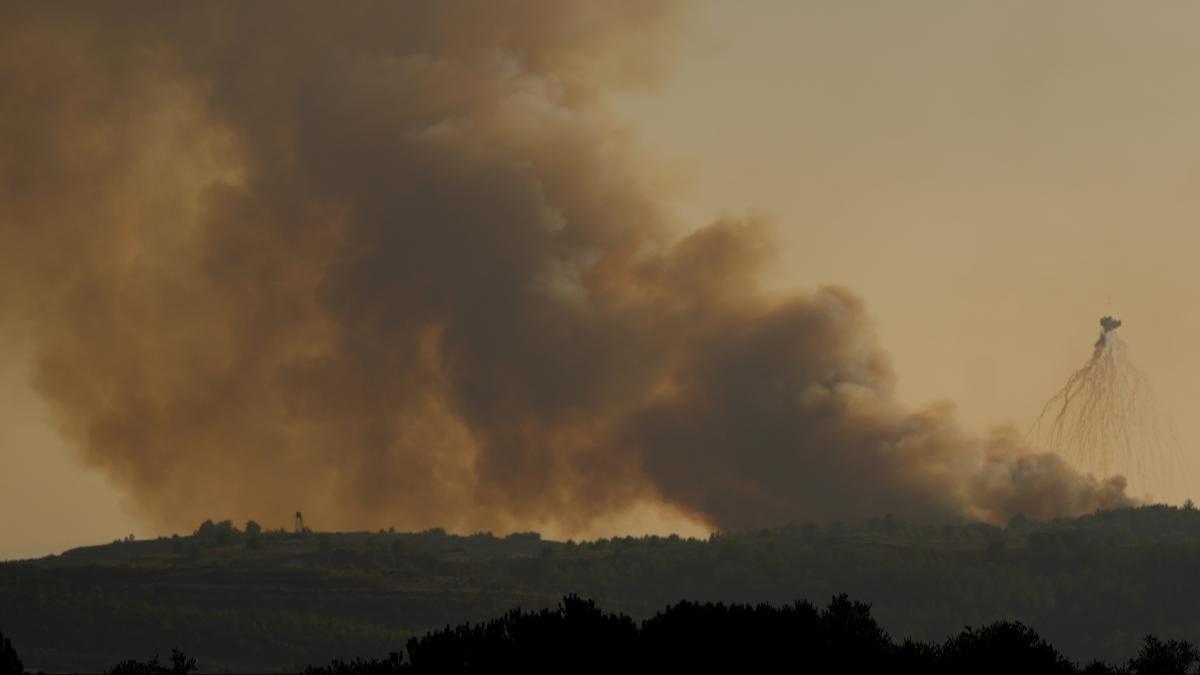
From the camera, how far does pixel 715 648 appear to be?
377ft

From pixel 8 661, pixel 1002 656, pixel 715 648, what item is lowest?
pixel 1002 656

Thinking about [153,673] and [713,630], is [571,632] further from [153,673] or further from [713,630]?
[153,673]

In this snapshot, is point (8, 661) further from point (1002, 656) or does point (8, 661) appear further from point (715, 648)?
point (1002, 656)

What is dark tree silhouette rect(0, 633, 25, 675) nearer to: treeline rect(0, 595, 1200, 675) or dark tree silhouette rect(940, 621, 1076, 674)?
treeline rect(0, 595, 1200, 675)

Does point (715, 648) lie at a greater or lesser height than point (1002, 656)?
greater

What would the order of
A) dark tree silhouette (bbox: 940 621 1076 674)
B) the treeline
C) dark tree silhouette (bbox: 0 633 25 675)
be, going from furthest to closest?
dark tree silhouette (bbox: 940 621 1076 674), dark tree silhouette (bbox: 0 633 25 675), the treeline

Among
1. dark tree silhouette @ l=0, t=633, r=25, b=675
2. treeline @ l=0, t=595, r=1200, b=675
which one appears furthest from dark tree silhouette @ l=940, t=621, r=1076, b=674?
dark tree silhouette @ l=0, t=633, r=25, b=675

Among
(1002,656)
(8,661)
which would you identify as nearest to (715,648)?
(1002,656)

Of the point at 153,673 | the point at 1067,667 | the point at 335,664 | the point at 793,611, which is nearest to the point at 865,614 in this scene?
the point at 793,611

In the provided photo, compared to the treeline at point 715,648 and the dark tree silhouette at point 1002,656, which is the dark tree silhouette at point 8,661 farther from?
the dark tree silhouette at point 1002,656

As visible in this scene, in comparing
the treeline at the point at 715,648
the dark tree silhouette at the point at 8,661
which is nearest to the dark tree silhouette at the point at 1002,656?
the treeline at the point at 715,648

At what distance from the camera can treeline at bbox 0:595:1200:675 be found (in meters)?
114

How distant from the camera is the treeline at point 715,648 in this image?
114m

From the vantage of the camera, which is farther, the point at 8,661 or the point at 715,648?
the point at 8,661
